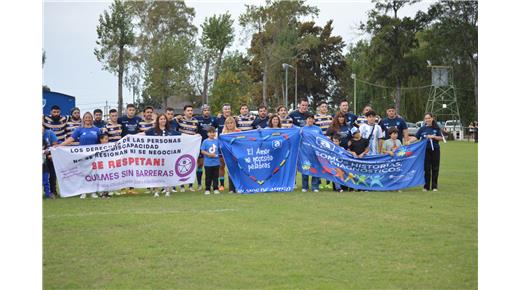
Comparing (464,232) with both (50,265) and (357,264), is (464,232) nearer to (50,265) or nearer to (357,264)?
(357,264)

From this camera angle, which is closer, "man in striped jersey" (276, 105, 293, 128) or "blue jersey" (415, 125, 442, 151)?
"blue jersey" (415, 125, 442, 151)

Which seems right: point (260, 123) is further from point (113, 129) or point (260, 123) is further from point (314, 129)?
point (113, 129)

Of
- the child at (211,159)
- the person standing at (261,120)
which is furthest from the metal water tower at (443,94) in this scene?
the child at (211,159)

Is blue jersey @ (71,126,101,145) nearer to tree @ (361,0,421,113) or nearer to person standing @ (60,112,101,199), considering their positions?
person standing @ (60,112,101,199)

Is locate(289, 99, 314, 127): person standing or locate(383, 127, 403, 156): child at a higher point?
locate(289, 99, 314, 127): person standing

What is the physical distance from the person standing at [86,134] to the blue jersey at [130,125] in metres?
0.83

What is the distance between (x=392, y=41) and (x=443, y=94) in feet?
30.6

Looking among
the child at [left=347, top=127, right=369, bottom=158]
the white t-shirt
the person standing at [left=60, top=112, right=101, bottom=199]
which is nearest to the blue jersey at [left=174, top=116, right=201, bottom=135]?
the person standing at [left=60, top=112, right=101, bottom=199]

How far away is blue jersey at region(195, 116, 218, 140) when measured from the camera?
15.8 meters

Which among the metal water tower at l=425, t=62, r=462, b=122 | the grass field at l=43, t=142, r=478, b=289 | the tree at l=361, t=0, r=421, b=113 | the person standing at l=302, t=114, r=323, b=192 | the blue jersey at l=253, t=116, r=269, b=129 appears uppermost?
the tree at l=361, t=0, r=421, b=113

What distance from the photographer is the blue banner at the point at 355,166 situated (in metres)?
15.1

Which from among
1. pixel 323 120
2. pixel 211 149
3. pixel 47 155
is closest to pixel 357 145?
pixel 323 120

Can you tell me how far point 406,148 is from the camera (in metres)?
15.5

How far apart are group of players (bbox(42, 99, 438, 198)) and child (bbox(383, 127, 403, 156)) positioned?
0.03 metres
